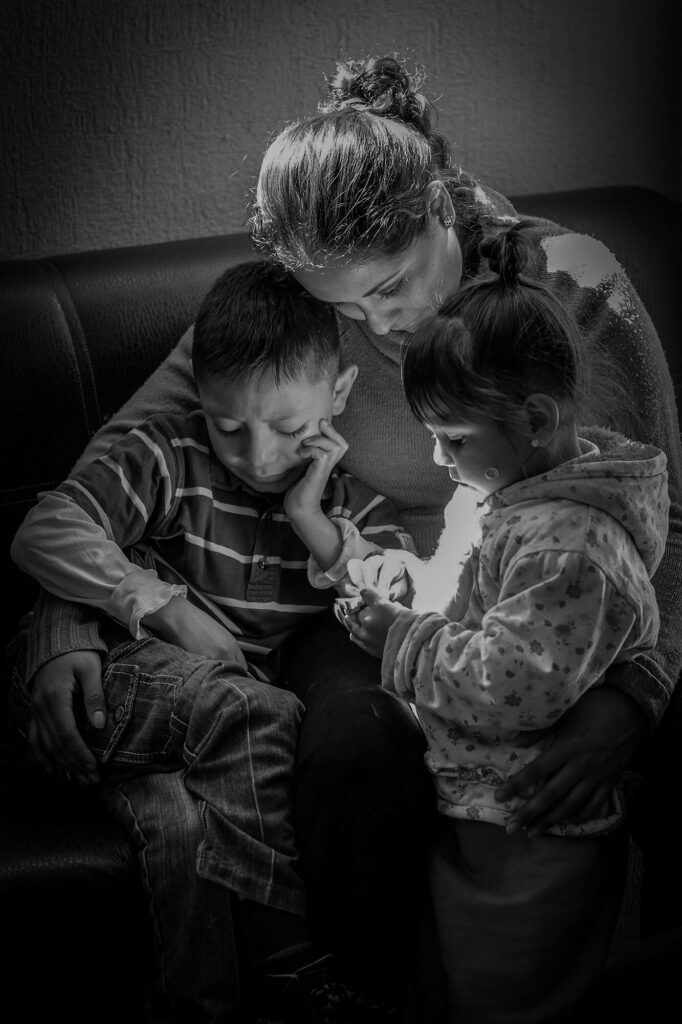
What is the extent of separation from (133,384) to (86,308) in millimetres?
135

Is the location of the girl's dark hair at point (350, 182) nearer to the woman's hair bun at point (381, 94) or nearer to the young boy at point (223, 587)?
the woman's hair bun at point (381, 94)

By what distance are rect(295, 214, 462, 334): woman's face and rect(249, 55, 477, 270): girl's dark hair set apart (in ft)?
0.05

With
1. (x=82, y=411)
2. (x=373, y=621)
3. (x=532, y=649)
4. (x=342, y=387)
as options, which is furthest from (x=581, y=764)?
(x=82, y=411)

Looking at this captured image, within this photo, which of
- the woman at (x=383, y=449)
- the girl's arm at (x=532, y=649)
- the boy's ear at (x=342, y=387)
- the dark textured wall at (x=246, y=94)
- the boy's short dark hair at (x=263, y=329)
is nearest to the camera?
the girl's arm at (x=532, y=649)

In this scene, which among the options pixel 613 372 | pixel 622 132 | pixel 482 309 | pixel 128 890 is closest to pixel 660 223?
pixel 622 132

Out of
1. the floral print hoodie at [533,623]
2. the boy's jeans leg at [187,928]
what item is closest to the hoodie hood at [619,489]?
the floral print hoodie at [533,623]

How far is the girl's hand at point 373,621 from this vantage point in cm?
119

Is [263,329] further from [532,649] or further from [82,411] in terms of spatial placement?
[532,649]

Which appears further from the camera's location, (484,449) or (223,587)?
(223,587)

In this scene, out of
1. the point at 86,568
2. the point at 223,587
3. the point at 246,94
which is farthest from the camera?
the point at 246,94

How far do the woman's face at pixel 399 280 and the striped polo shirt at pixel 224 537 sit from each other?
0.96 feet

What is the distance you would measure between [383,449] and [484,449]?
438 mm

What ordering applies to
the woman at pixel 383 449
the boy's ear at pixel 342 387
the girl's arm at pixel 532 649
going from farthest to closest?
1. the boy's ear at pixel 342 387
2. the woman at pixel 383 449
3. the girl's arm at pixel 532 649

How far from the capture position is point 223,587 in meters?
1.51
